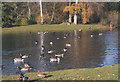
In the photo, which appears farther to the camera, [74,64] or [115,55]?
[115,55]

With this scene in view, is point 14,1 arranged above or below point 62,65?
above

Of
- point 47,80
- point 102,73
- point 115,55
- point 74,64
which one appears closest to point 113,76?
point 102,73

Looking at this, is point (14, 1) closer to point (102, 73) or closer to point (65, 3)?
point (65, 3)

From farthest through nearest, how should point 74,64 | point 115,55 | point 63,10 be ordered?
point 63,10 < point 115,55 < point 74,64

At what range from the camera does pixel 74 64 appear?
18891mm

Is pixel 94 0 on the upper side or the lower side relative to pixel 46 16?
upper

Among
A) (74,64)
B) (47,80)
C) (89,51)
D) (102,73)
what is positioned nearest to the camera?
(47,80)

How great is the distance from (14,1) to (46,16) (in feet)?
36.0

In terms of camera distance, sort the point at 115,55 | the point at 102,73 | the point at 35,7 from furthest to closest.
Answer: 1. the point at 35,7
2. the point at 115,55
3. the point at 102,73

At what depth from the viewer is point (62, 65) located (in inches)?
736

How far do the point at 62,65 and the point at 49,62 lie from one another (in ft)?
5.37

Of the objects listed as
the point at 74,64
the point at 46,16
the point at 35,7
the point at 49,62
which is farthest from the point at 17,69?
the point at 35,7

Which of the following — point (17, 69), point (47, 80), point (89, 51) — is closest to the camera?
point (47, 80)

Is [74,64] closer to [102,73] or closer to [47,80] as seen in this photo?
[102,73]
